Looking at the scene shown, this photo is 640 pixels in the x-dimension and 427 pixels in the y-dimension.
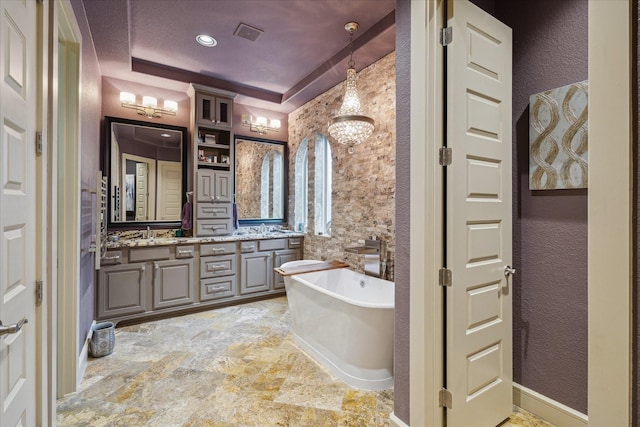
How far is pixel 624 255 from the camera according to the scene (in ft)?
2.46

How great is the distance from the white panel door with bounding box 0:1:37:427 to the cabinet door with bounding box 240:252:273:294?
2.94 metres

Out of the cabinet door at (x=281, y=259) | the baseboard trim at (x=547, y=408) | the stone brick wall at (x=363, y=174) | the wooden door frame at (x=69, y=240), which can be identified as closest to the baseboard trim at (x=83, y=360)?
the wooden door frame at (x=69, y=240)

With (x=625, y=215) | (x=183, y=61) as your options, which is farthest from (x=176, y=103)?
(x=625, y=215)

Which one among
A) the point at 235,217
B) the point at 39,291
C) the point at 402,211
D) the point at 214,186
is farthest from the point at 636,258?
the point at 235,217

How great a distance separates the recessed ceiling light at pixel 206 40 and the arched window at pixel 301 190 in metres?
1.97

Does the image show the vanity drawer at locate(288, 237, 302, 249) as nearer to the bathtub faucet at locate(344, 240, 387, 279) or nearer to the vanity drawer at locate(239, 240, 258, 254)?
the vanity drawer at locate(239, 240, 258, 254)

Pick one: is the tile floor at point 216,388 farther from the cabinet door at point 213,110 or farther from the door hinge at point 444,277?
the cabinet door at point 213,110

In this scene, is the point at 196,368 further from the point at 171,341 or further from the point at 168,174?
the point at 168,174

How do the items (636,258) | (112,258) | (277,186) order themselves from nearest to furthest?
(636,258) < (112,258) < (277,186)

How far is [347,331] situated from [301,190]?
302 centimetres

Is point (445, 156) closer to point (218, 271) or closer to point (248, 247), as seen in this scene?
point (248, 247)

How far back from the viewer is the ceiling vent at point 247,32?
116 inches

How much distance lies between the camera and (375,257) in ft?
10.6

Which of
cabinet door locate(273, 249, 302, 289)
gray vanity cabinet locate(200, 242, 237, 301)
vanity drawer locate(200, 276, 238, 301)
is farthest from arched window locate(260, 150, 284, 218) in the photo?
vanity drawer locate(200, 276, 238, 301)
